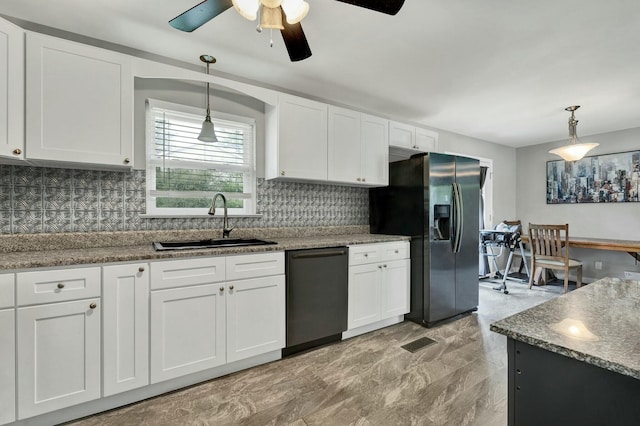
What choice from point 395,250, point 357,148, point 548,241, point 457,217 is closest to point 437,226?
point 457,217

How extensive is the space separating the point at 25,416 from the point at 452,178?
3.66m

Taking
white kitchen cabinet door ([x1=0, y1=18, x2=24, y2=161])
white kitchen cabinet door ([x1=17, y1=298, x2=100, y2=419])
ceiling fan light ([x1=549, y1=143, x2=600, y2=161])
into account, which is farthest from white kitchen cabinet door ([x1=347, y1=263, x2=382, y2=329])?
ceiling fan light ([x1=549, y1=143, x2=600, y2=161])

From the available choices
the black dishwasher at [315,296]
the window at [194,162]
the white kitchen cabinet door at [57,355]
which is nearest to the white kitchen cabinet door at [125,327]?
the white kitchen cabinet door at [57,355]

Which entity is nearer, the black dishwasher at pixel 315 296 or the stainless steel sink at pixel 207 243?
the stainless steel sink at pixel 207 243

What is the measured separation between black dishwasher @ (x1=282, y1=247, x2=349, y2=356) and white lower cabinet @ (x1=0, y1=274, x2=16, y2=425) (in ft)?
5.09

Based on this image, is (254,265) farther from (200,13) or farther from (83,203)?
(200,13)

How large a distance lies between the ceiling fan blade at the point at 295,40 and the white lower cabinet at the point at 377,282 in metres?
1.63

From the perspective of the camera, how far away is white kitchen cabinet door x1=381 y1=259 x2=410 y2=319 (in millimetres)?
2982

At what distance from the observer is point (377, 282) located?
2922mm

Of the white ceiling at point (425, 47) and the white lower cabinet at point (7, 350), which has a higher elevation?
the white ceiling at point (425, 47)

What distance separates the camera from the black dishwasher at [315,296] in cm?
239

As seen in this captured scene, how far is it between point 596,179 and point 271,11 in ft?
18.6

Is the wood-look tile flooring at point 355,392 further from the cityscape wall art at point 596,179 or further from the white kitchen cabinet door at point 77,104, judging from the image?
the cityscape wall art at point 596,179

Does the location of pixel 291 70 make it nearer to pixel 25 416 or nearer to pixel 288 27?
pixel 288 27
